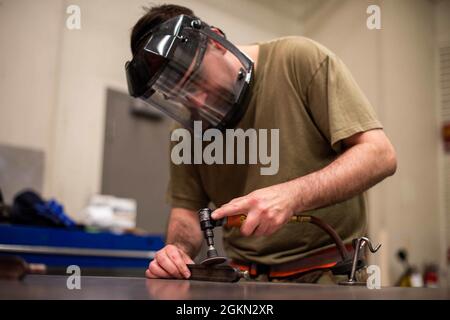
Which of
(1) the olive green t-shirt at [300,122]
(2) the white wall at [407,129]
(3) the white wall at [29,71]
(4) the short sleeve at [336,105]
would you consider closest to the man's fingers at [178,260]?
(1) the olive green t-shirt at [300,122]

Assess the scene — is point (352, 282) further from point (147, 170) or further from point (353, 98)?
point (147, 170)

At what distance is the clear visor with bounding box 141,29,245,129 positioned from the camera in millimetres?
1244

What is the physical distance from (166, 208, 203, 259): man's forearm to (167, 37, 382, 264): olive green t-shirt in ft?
0.54

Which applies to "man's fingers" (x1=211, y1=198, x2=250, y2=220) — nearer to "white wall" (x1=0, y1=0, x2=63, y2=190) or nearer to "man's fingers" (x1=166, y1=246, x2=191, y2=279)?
"man's fingers" (x1=166, y1=246, x2=191, y2=279)

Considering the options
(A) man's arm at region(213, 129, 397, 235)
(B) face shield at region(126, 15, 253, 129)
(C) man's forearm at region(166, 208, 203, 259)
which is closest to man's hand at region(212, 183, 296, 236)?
(A) man's arm at region(213, 129, 397, 235)

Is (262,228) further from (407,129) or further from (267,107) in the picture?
(407,129)

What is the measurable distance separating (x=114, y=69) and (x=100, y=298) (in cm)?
285

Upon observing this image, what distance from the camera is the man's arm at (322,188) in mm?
941

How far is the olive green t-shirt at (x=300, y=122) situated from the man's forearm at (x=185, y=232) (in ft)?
0.54

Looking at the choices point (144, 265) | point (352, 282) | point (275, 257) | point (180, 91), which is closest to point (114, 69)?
point (144, 265)

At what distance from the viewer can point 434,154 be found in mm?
3477

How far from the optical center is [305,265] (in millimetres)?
1225

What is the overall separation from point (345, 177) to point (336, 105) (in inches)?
8.0

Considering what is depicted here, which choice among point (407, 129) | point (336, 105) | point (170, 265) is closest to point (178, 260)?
point (170, 265)
